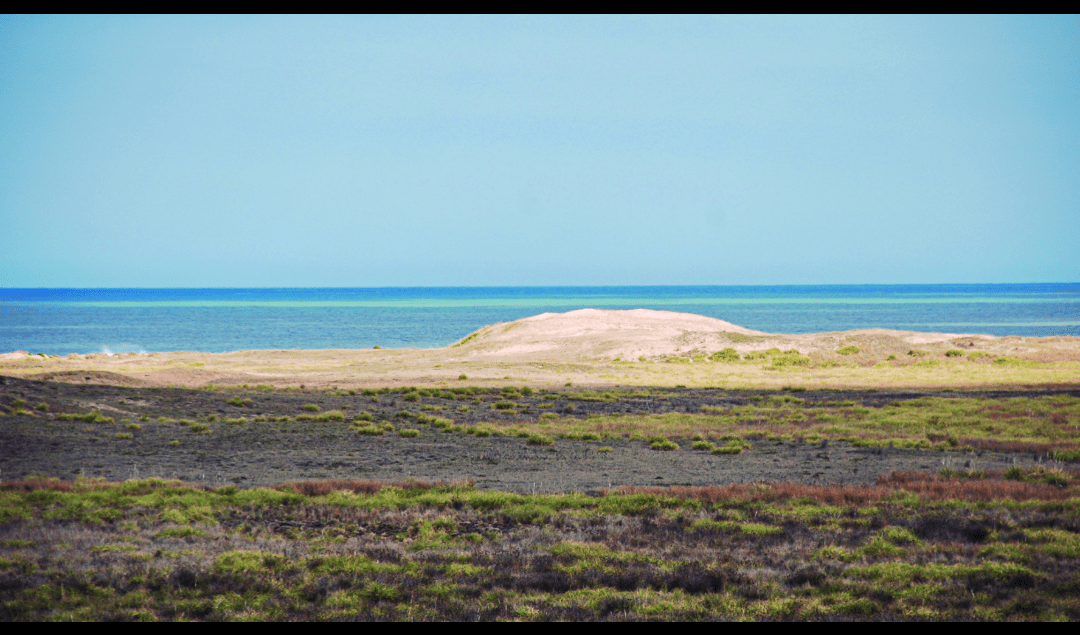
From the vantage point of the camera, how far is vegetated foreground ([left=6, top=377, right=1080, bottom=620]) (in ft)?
34.8

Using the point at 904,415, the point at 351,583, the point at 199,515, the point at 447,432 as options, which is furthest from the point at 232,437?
the point at 904,415

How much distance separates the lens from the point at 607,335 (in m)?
74.8

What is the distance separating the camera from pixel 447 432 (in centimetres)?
2962

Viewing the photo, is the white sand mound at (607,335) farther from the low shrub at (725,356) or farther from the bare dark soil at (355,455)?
the bare dark soil at (355,455)

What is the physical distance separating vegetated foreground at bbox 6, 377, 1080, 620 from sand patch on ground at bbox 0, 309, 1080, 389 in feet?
55.8

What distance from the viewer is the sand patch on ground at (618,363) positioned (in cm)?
4731

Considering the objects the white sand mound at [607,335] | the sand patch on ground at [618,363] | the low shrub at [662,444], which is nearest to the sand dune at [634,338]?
the white sand mound at [607,335]

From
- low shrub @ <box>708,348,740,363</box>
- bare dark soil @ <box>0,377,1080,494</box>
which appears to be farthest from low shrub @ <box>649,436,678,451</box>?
low shrub @ <box>708,348,740,363</box>

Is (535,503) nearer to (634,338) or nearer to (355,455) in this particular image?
(355,455)

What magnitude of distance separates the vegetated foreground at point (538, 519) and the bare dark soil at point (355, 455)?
15cm

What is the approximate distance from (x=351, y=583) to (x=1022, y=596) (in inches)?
375

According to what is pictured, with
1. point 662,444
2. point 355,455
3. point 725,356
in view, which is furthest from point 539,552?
point 725,356

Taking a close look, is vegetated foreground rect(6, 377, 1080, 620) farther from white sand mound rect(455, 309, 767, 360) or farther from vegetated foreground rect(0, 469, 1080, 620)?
white sand mound rect(455, 309, 767, 360)

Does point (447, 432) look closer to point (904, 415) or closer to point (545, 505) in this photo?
point (545, 505)
